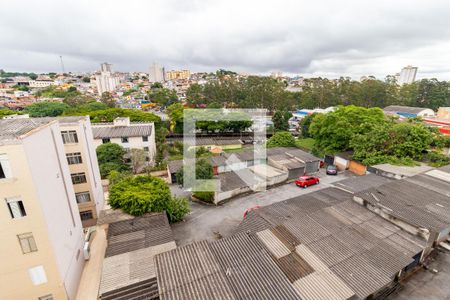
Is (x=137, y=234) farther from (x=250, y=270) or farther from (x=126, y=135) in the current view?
(x=126, y=135)

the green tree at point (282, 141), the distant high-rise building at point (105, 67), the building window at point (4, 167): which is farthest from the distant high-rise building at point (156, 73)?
the building window at point (4, 167)

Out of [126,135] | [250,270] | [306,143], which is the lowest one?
[306,143]

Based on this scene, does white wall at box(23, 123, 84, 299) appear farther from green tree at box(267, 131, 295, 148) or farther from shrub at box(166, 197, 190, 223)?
green tree at box(267, 131, 295, 148)

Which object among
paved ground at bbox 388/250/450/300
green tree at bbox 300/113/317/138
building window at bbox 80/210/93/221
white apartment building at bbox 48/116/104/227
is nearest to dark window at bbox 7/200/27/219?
white apartment building at bbox 48/116/104/227

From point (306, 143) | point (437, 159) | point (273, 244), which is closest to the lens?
point (273, 244)

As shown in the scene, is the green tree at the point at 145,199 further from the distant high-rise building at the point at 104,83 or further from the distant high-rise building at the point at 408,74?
the distant high-rise building at the point at 408,74

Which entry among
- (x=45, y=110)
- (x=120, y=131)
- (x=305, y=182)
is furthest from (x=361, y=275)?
(x=45, y=110)
